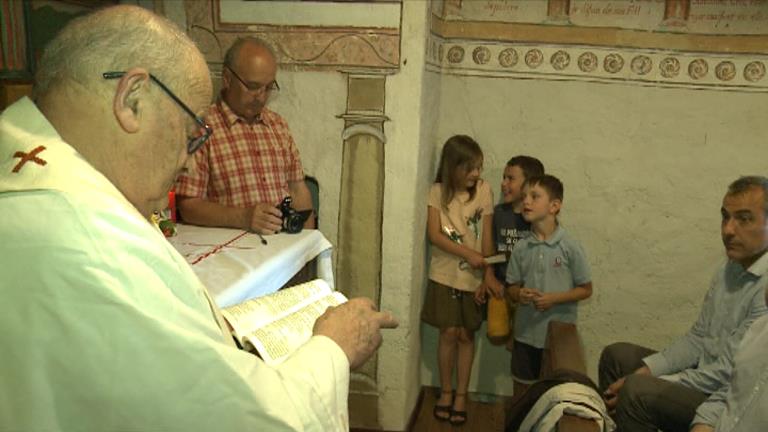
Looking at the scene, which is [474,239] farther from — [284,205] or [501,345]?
[284,205]

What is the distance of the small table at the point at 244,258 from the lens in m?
1.95

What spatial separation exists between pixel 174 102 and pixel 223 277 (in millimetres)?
875

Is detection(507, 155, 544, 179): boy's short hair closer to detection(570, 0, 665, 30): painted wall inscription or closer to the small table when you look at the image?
detection(570, 0, 665, 30): painted wall inscription

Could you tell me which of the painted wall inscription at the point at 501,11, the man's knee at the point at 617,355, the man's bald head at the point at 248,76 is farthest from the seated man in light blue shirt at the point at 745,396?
the painted wall inscription at the point at 501,11

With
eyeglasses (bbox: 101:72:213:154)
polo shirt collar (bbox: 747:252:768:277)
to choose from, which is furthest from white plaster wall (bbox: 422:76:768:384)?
eyeglasses (bbox: 101:72:213:154)

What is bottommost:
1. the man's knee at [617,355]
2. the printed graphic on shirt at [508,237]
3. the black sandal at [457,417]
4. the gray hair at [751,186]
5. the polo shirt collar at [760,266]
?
the black sandal at [457,417]

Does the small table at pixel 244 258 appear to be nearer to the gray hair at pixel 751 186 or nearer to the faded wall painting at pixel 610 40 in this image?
the gray hair at pixel 751 186

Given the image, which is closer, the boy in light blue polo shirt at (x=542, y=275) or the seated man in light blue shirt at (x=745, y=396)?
the seated man in light blue shirt at (x=745, y=396)

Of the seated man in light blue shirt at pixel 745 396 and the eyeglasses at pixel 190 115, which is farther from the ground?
the eyeglasses at pixel 190 115

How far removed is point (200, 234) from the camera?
260cm

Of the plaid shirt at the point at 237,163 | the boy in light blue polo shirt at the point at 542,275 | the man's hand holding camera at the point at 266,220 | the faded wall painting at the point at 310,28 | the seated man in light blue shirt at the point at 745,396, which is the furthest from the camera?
the boy in light blue polo shirt at the point at 542,275

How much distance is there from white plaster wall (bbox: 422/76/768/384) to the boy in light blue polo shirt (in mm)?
709

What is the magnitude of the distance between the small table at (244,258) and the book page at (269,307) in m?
0.22

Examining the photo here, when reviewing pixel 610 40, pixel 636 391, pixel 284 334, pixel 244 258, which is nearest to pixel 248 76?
pixel 244 258
